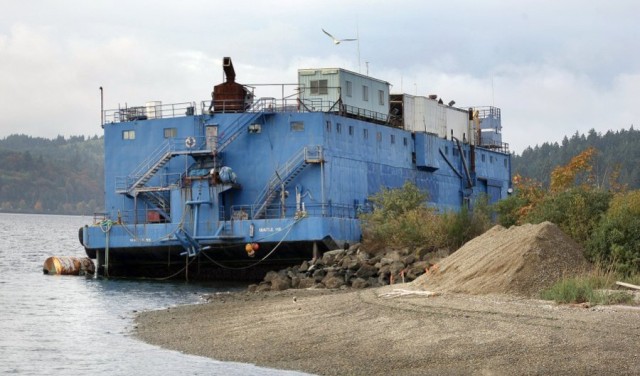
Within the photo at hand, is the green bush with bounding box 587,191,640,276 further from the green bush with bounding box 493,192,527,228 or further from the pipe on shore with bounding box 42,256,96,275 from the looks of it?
the pipe on shore with bounding box 42,256,96,275

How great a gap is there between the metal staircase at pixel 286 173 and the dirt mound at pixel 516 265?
1851 cm

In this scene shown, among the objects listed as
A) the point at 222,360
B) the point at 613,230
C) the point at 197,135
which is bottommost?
the point at 222,360

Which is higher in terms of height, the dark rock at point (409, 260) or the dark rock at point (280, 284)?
the dark rock at point (409, 260)

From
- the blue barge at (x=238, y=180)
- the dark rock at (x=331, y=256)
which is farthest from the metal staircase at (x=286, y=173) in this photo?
the dark rock at (x=331, y=256)

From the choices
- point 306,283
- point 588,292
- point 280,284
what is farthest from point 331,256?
point 588,292

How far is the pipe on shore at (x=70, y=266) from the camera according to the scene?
5238cm

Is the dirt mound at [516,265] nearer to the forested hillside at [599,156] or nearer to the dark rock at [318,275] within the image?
the dark rock at [318,275]

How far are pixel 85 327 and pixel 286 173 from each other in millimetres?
17899

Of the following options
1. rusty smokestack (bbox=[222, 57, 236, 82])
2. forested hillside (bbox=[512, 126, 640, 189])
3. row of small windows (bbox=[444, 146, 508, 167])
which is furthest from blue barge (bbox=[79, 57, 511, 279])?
forested hillside (bbox=[512, 126, 640, 189])

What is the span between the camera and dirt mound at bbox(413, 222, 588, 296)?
27016mm

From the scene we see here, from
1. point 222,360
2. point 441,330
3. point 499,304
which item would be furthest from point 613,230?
point 222,360

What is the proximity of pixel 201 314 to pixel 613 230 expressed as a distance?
1024 centimetres

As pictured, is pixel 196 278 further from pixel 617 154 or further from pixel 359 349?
pixel 617 154

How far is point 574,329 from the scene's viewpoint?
69.6 feet
